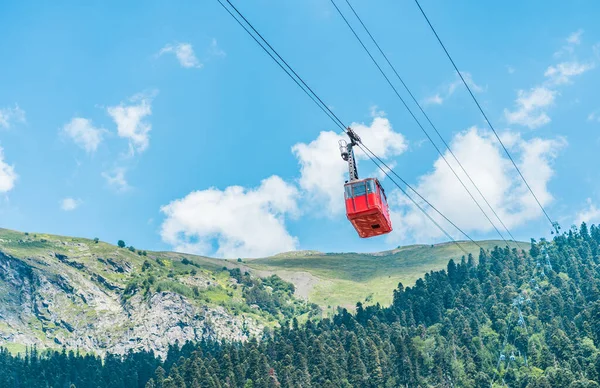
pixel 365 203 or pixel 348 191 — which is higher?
pixel 348 191

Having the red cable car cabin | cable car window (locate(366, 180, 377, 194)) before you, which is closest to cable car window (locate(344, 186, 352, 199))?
the red cable car cabin

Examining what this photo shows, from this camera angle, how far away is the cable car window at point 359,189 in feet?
175

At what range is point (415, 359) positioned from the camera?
190750mm

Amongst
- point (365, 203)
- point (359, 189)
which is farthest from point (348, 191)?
point (365, 203)

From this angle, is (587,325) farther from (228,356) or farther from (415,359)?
(228,356)

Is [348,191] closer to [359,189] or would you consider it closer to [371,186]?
[359,189]

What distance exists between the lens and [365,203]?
5309 cm

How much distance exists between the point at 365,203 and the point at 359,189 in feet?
4.27

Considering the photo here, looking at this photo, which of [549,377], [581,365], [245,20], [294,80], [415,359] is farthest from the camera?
[415,359]

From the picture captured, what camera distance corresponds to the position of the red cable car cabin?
5303cm

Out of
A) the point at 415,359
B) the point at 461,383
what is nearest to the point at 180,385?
the point at 415,359

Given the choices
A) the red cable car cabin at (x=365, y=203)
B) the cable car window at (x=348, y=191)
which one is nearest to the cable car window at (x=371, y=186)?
the red cable car cabin at (x=365, y=203)

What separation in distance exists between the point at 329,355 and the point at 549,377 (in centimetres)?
6173

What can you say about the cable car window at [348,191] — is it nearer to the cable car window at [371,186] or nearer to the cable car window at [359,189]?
the cable car window at [359,189]
